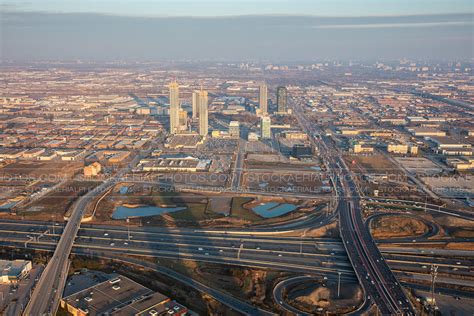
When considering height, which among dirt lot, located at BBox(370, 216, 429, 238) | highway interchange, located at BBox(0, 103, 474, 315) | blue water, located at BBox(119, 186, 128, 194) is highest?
blue water, located at BBox(119, 186, 128, 194)

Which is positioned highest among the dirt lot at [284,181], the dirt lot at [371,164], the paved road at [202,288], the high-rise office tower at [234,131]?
the high-rise office tower at [234,131]

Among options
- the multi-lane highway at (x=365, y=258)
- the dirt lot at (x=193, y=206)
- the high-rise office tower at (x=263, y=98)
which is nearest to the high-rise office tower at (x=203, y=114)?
the high-rise office tower at (x=263, y=98)

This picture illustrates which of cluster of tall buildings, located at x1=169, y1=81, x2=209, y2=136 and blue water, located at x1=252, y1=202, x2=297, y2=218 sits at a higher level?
cluster of tall buildings, located at x1=169, y1=81, x2=209, y2=136

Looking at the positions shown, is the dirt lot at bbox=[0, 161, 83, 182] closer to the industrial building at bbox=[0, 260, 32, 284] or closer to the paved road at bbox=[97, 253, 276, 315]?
the industrial building at bbox=[0, 260, 32, 284]

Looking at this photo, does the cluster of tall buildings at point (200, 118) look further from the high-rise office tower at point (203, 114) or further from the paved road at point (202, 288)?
the paved road at point (202, 288)

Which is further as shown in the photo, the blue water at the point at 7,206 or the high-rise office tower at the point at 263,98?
the high-rise office tower at the point at 263,98

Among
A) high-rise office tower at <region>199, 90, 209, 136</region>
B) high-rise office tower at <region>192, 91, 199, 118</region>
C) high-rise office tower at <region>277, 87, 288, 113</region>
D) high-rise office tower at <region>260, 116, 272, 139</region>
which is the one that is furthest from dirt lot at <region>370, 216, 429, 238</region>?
high-rise office tower at <region>277, 87, 288, 113</region>
